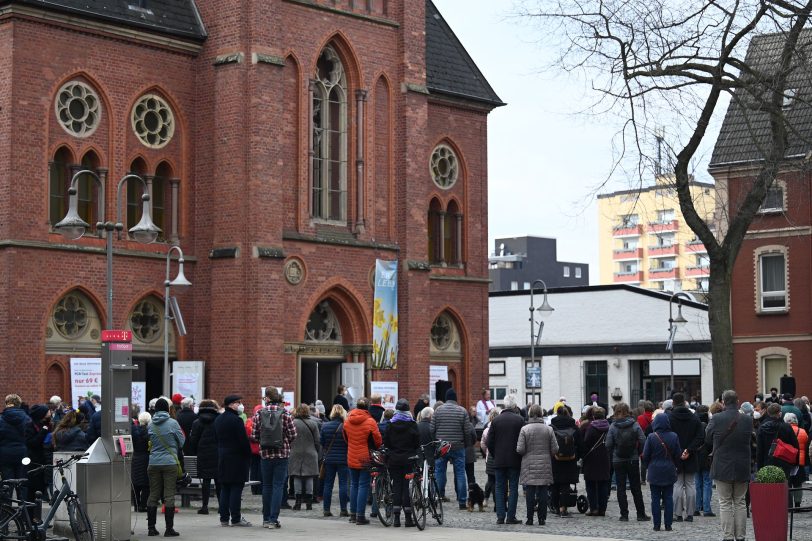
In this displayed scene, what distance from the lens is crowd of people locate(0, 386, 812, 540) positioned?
21.1m

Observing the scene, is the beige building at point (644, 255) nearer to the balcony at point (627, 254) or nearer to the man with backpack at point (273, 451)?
the balcony at point (627, 254)

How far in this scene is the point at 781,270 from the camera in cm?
4950

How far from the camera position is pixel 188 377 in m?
Answer: 35.7

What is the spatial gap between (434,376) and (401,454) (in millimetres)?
19959

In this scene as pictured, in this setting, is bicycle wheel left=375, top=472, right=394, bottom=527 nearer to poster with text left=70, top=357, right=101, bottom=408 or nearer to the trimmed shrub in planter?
the trimmed shrub in planter

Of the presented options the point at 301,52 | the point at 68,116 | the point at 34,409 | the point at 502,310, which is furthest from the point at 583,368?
the point at 34,409

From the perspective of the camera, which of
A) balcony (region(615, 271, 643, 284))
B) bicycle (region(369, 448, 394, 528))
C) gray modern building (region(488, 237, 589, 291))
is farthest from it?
balcony (region(615, 271, 643, 284))

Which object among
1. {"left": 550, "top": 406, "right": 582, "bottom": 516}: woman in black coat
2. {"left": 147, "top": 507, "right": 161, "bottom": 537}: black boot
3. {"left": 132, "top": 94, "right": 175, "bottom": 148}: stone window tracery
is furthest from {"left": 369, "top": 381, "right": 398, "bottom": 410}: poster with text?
{"left": 147, "top": 507, "right": 161, "bottom": 537}: black boot

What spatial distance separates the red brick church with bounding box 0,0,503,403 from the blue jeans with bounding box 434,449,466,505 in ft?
37.1

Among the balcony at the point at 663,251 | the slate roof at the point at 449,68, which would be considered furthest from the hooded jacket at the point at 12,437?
the balcony at the point at 663,251

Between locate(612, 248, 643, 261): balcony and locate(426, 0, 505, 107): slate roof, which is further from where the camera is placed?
locate(612, 248, 643, 261): balcony

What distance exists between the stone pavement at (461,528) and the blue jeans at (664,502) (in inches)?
8.0

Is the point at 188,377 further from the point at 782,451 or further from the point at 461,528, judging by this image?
the point at 782,451

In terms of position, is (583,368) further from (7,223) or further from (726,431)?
(726,431)
